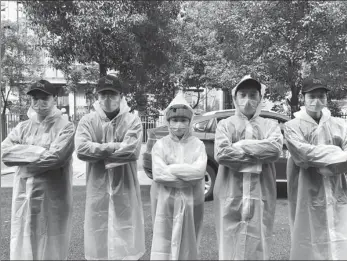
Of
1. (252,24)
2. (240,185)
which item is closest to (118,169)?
(240,185)

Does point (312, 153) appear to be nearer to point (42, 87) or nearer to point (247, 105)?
point (247, 105)

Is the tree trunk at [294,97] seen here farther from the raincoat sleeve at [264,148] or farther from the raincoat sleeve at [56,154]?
the raincoat sleeve at [56,154]

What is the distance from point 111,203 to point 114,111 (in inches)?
37.0

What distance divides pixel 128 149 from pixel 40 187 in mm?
941

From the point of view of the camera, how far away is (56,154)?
12.7 ft

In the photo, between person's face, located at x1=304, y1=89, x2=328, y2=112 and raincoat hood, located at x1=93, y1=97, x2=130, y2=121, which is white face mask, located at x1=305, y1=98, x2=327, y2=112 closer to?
person's face, located at x1=304, y1=89, x2=328, y2=112

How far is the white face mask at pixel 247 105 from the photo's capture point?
13.0 feet

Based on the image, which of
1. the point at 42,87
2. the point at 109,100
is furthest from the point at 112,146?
the point at 42,87

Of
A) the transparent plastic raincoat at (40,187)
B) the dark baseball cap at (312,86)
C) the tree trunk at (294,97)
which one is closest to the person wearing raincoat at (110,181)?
the transparent plastic raincoat at (40,187)

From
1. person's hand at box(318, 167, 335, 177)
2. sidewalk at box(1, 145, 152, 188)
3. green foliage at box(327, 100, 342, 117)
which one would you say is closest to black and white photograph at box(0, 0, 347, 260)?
person's hand at box(318, 167, 335, 177)

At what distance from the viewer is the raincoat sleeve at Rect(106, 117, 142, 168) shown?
3.89 m

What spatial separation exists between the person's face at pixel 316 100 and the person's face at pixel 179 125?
1.24 metres

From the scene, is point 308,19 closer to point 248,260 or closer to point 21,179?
Answer: point 248,260

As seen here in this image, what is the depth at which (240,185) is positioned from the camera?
3838mm
